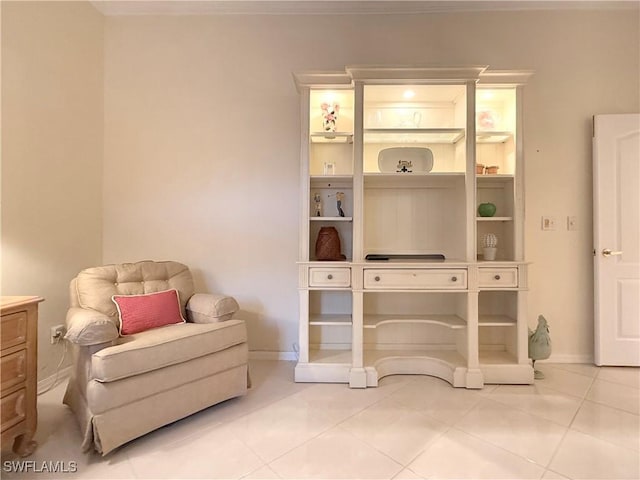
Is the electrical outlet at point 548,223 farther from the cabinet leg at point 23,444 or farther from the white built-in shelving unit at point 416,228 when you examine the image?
the cabinet leg at point 23,444

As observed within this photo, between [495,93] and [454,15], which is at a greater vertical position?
[454,15]

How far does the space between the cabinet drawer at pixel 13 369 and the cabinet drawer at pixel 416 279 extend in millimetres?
1858

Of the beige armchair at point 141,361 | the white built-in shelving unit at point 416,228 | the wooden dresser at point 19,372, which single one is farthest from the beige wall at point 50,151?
the white built-in shelving unit at point 416,228

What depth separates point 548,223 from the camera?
2549mm

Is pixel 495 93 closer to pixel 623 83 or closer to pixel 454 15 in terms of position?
pixel 454 15

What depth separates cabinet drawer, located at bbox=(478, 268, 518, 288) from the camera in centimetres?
215

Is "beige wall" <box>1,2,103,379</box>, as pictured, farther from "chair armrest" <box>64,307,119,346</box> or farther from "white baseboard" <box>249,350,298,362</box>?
"white baseboard" <box>249,350,298,362</box>

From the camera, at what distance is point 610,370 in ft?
7.80

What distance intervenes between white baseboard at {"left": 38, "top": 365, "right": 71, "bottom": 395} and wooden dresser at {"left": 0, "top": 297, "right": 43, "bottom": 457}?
79 centimetres

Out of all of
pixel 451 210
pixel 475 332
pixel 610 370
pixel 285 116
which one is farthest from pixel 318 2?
pixel 610 370

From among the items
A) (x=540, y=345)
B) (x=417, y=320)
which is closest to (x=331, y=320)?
(x=417, y=320)

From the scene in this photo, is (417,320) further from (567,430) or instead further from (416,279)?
(567,430)

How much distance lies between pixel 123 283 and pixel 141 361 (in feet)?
2.35

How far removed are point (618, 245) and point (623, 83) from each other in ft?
4.41
